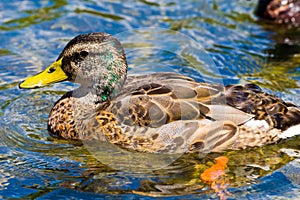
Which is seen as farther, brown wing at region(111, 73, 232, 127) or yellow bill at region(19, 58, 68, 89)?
yellow bill at region(19, 58, 68, 89)

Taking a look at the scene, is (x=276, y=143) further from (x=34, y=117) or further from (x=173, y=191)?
(x=34, y=117)

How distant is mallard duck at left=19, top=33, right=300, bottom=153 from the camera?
7789 mm

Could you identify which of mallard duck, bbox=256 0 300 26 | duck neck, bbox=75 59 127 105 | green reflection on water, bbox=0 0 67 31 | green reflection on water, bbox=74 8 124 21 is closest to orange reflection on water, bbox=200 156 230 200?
duck neck, bbox=75 59 127 105

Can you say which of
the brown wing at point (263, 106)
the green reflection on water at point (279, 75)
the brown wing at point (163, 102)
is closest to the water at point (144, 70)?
the green reflection on water at point (279, 75)

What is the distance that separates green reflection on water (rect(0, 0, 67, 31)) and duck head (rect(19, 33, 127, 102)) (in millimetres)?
3502

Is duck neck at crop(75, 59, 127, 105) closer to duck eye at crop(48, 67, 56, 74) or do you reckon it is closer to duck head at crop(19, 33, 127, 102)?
duck head at crop(19, 33, 127, 102)

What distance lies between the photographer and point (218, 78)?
393 inches

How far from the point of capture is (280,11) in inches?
498

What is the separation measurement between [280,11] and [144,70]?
377 centimetres

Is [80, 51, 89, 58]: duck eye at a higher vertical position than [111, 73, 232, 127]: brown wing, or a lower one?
higher

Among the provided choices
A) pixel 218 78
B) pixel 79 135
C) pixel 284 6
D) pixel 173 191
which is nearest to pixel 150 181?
pixel 173 191

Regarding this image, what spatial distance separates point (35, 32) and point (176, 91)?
170 inches

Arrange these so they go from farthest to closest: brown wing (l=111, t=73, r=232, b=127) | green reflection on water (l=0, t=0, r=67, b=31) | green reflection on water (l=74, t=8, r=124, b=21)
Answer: green reflection on water (l=74, t=8, r=124, b=21), green reflection on water (l=0, t=0, r=67, b=31), brown wing (l=111, t=73, r=232, b=127)

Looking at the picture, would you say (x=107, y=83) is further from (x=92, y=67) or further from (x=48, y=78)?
(x=48, y=78)
